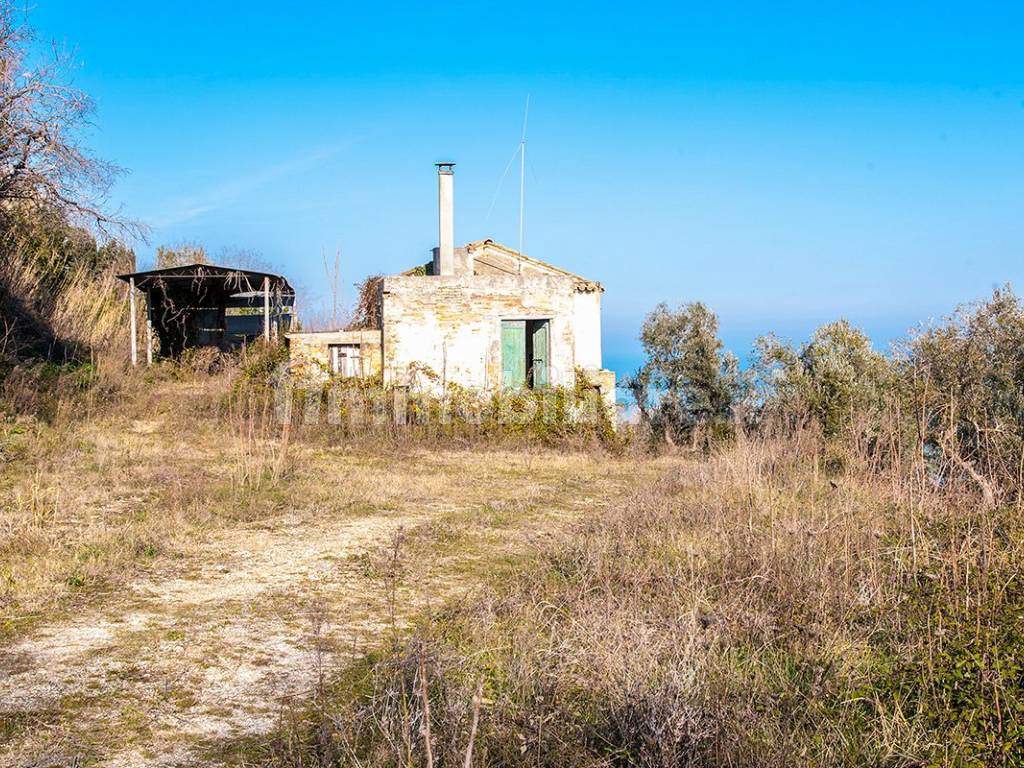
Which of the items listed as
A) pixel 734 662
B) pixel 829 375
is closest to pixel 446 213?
pixel 829 375

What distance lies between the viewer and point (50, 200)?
14.7m

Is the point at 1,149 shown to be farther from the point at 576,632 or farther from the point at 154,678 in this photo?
the point at 576,632

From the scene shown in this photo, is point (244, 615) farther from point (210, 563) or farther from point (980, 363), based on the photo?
point (980, 363)

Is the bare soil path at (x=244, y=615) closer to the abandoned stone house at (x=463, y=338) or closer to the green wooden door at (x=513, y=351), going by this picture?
the abandoned stone house at (x=463, y=338)

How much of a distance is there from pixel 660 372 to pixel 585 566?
37.8ft

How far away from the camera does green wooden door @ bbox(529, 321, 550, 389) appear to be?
1791 centimetres

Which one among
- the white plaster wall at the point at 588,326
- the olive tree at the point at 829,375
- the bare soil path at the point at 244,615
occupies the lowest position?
the bare soil path at the point at 244,615

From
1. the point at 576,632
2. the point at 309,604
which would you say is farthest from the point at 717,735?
the point at 309,604

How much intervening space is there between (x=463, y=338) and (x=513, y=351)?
115 centimetres

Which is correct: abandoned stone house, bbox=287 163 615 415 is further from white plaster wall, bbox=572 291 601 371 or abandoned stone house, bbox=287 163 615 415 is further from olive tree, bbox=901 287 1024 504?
olive tree, bbox=901 287 1024 504

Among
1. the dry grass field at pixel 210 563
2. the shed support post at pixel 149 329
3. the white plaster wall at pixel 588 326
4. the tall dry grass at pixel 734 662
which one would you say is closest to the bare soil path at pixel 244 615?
the dry grass field at pixel 210 563

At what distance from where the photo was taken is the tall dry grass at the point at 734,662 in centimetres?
310

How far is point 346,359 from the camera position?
17688 millimetres

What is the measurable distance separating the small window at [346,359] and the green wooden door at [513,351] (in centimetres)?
293
